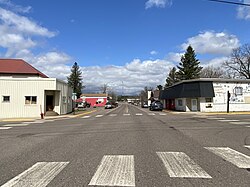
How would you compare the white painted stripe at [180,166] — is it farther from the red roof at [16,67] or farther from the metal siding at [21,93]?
the red roof at [16,67]

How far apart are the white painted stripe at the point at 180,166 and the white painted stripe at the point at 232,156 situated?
1103mm

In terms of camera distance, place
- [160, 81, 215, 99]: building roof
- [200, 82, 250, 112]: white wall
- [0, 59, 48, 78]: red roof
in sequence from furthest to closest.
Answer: [0, 59, 48, 78]: red roof, [200, 82, 250, 112]: white wall, [160, 81, 215, 99]: building roof

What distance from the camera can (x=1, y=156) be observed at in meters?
7.81

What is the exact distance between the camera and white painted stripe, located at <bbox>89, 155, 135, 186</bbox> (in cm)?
496

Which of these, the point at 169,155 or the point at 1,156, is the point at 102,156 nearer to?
the point at 169,155

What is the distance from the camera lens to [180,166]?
6195 mm

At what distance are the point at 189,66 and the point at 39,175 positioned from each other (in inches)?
2802

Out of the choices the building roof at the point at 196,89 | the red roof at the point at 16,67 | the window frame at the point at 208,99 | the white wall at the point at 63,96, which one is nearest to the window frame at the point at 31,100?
the white wall at the point at 63,96

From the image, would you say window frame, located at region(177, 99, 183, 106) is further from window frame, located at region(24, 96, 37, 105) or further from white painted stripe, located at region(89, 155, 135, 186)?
white painted stripe, located at region(89, 155, 135, 186)

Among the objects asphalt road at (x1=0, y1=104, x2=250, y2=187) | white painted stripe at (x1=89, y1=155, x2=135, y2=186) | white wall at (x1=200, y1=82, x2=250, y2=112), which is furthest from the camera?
white wall at (x1=200, y1=82, x2=250, y2=112)

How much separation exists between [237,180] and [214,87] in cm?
3445

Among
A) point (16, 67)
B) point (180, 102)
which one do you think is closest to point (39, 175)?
point (180, 102)

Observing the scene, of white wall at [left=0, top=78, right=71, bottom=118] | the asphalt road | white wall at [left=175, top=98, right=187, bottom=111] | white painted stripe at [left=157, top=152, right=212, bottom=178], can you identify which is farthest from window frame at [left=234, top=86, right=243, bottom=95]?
white painted stripe at [left=157, top=152, right=212, bottom=178]

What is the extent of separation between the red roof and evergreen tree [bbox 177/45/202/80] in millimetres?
42918
